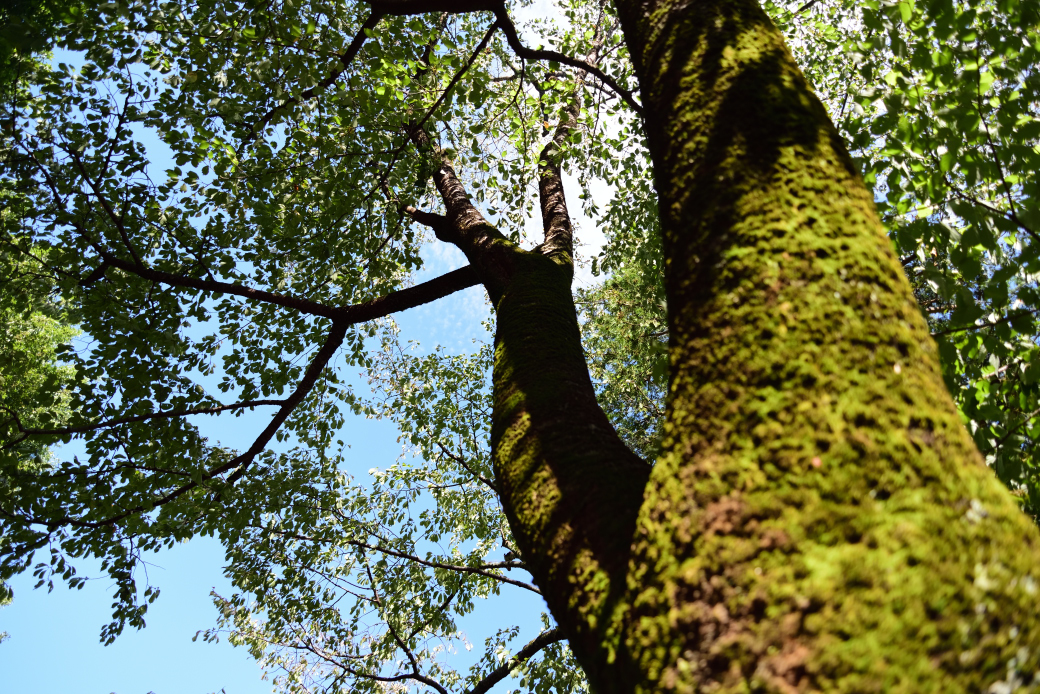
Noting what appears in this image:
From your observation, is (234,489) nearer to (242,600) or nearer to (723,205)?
(242,600)

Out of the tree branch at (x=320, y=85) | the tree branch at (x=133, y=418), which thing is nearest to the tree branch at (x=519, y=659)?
the tree branch at (x=133, y=418)

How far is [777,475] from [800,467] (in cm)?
5

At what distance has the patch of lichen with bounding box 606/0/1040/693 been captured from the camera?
1019 mm

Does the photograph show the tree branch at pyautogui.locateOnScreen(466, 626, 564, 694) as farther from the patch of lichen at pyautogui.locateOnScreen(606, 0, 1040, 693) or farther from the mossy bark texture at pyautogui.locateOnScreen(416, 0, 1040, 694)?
the patch of lichen at pyautogui.locateOnScreen(606, 0, 1040, 693)

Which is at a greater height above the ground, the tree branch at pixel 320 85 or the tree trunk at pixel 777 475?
the tree branch at pixel 320 85

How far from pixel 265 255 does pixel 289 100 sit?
5.75 feet

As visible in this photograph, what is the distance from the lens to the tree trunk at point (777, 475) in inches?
40.5

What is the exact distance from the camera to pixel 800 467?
4.07ft

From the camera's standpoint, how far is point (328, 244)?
6.32 meters

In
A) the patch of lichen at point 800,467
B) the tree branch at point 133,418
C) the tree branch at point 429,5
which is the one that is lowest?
the patch of lichen at point 800,467

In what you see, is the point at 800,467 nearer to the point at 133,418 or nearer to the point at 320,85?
the point at 133,418

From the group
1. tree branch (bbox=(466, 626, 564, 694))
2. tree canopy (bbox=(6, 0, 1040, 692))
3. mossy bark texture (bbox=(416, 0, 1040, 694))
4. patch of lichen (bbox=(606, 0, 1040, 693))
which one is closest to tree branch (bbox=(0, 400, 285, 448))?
tree canopy (bbox=(6, 0, 1040, 692))

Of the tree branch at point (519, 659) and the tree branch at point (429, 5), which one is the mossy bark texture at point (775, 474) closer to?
the tree branch at point (429, 5)

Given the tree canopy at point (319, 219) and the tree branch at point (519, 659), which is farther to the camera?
the tree branch at point (519, 659)
